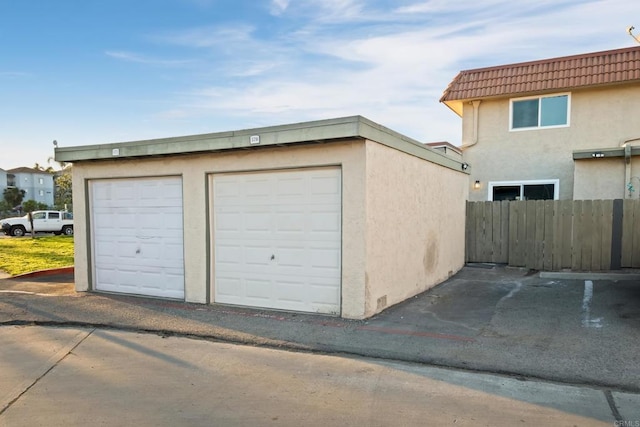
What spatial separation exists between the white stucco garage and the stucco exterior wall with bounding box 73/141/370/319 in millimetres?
20

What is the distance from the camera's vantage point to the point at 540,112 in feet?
48.3

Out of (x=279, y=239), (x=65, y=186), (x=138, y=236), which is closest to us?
(x=279, y=239)

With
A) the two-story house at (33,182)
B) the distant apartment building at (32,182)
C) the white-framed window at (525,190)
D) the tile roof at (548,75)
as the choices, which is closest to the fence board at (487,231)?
the white-framed window at (525,190)

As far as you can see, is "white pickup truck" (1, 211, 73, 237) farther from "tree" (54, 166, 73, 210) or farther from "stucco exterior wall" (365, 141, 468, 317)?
"stucco exterior wall" (365, 141, 468, 317)

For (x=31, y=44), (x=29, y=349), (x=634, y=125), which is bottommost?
(x=29, y=349)

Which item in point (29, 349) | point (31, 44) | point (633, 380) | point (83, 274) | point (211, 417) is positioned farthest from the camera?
point (31, 44)

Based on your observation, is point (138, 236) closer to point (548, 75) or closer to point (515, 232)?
point (515, 232)

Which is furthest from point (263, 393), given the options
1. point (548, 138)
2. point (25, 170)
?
point (25, 170)

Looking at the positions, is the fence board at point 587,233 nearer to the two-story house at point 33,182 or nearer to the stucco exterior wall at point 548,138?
the stucco exterior wall at point 548,138

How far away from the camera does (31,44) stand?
11492 mm

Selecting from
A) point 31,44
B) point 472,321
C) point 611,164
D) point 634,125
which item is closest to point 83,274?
point 31,44

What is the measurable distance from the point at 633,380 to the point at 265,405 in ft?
12.6

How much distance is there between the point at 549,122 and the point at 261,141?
11.8 m

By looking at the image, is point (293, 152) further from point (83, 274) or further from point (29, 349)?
point (83, 274)
